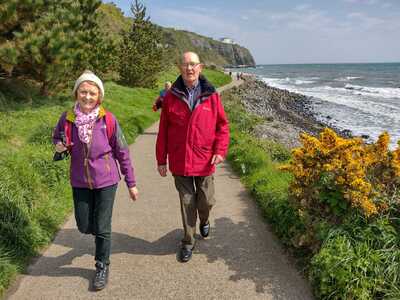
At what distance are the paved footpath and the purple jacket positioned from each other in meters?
0.97

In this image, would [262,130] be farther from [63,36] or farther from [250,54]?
[250,54]

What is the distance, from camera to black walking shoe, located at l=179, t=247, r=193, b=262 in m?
3.70

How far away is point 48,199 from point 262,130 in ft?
28.9

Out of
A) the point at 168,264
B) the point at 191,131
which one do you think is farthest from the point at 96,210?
the point at 191,131

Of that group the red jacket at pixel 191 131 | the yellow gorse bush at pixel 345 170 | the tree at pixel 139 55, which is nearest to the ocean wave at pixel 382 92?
the tree at pixel 139 55

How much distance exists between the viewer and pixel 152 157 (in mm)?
8523

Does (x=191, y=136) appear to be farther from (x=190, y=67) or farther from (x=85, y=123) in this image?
(x=85, y=123)

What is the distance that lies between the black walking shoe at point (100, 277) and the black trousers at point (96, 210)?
0.15m

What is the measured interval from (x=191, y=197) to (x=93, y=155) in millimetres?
1149

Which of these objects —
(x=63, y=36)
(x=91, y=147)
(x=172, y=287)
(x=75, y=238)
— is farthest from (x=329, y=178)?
(x=63, y=36)

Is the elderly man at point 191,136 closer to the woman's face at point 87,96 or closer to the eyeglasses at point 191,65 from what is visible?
the eyeglasses at point 191,65

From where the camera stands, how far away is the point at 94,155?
315 centimetres

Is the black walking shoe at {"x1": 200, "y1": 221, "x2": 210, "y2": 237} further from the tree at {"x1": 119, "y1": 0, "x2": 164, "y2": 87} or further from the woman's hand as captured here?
the tree at {"x1": 119, "y1": 0, "x2": 164, "y2": 87}

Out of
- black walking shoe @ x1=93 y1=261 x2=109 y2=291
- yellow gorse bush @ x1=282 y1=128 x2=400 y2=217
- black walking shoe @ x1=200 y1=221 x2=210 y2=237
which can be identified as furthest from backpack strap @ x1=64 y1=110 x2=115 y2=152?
yellow gorse bush @ x1=282 y1=128 x2=400 y2=217
